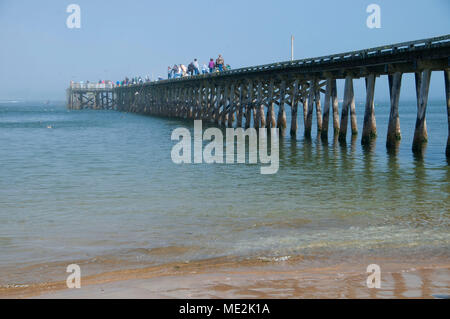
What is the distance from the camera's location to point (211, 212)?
1004 centimetres

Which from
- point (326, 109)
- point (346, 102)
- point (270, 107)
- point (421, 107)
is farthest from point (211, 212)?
point (270, 107)

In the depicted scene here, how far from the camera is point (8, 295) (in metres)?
5.80

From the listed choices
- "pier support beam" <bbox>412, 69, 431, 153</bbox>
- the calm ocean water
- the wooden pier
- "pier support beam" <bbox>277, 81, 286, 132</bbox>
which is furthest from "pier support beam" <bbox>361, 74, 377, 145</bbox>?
"pier support beam" <bbox>277, 81, 286, 132</bbox>

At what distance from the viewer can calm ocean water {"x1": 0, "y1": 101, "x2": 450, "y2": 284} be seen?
7387 millimetres

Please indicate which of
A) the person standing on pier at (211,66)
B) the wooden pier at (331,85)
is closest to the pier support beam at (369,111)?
the wooden pier at (331,85)

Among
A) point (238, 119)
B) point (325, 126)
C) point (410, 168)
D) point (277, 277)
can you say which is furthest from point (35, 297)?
point (238, 119)

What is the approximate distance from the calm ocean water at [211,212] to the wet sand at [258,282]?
0.37 metres

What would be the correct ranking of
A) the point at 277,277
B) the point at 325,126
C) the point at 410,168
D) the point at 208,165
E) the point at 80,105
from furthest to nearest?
the point at 80,105
the point at 325,126
the point at 208,165
the point at 410,168
the point at 277,277

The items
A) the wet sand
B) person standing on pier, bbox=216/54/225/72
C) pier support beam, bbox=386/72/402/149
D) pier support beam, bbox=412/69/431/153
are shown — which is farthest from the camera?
person standing on pier, bbox=216/54/225/72

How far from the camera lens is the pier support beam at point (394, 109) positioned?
65.5ft

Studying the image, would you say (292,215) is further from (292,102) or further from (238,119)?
(238,119)

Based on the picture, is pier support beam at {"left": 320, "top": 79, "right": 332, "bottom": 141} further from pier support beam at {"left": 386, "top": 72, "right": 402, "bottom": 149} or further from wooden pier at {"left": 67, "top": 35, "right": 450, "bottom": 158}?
pier support beam at {"left": 386, "top": 72, "right": 402, "bottom": 149}

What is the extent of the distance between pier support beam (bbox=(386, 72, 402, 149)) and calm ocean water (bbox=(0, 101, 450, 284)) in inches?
101
